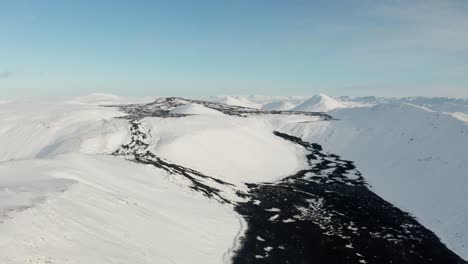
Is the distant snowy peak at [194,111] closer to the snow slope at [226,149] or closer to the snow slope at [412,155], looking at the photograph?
the snow slope at [226,149]

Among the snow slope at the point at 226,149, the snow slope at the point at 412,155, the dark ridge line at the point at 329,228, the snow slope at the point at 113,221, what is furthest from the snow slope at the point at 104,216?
the snow slope at the point at 412,155

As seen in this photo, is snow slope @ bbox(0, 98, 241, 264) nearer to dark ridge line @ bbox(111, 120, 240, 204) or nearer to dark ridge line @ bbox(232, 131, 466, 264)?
dark ridge line @ bbox(111, 120, 240, 204)

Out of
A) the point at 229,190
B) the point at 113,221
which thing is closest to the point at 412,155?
the point at 229,190

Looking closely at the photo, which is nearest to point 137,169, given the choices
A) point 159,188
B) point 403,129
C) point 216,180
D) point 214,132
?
point 159,188

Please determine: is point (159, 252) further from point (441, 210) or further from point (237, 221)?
point (441, 210)

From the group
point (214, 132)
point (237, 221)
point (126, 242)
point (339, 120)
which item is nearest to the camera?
point (126, 242)

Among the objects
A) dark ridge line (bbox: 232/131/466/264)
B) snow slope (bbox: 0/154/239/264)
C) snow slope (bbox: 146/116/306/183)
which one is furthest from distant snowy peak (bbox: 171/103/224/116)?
snow slope (bbox: 0/154/239/264)
